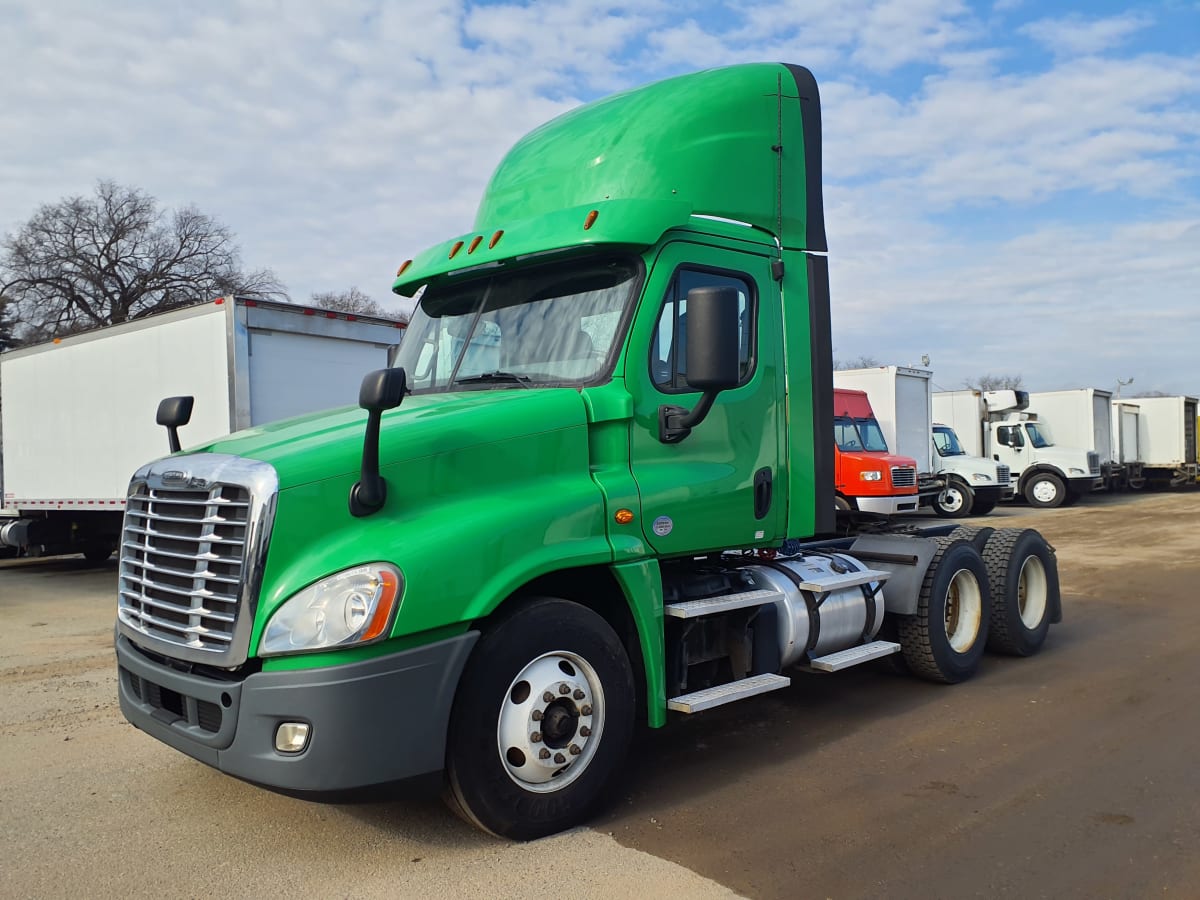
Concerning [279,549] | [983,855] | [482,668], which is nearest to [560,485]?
[482,668]

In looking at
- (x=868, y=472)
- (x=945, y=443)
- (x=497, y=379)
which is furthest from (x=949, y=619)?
(x=945, y=443)

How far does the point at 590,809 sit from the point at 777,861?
2.91 ft

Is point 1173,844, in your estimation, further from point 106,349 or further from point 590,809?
point 106,349

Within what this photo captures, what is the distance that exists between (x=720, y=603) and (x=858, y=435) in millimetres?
14184

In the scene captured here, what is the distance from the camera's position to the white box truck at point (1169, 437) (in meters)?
33.9

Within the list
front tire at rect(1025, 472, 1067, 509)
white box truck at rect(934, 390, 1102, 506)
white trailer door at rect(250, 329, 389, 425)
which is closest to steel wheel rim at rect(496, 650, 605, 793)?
white trailer door at rect(250, 329, 389, 425)

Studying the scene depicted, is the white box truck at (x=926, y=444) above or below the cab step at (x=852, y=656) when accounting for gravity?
above

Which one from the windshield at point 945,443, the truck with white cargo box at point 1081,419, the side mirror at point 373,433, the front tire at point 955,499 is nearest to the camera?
the side mirror at point 373,433

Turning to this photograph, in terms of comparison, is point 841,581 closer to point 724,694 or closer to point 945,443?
point 724,694

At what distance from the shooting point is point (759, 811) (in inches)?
170

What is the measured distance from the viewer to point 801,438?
5.46m

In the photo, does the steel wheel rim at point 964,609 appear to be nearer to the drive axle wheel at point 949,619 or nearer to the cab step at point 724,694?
the drive axle wheel at point 949,619

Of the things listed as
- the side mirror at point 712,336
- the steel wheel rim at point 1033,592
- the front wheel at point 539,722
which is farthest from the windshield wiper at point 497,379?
the steel wheel rim at point 1033,592

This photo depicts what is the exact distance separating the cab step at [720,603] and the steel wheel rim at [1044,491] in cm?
2492
